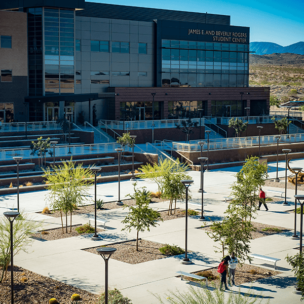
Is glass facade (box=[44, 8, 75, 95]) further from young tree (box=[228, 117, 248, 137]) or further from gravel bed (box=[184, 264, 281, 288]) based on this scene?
gravel bed (box=[184, 264, 281, 288])

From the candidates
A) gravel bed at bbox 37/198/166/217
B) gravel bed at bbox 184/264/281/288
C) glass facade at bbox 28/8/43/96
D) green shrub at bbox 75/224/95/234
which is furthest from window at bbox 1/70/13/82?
gravel bed at bbox 184/264/281/288

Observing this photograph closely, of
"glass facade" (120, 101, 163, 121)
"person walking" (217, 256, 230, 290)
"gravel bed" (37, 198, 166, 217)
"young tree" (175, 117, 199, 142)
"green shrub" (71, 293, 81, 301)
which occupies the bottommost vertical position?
"gravel bed" (37, 198, 166, 217)

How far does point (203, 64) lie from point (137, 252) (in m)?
49.1

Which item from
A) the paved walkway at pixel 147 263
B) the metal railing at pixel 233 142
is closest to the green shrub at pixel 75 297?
the paved walkway at pixel 147 263

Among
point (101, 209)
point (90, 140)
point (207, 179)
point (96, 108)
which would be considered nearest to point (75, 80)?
point (96, 108)

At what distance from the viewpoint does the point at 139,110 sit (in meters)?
57.8

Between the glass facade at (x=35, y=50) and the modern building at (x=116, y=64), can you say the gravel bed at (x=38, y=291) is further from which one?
the glass facade at (x=35, y=50)

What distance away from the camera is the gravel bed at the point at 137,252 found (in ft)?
59.0

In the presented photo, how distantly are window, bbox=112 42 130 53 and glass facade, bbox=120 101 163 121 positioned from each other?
646cm

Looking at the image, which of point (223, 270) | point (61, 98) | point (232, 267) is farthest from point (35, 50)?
point (223, 270)

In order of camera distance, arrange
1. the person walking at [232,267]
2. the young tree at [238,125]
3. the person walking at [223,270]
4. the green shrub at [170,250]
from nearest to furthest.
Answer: the person walking at [223,270]
the person walking at [232,267]
the green shrub at [170,250]
the young tree at [238,125]

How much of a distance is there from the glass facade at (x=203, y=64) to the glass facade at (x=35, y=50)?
16544 millimetres

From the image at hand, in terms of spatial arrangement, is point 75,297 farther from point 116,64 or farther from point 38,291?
point 116,64

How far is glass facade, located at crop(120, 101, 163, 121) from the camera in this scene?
5659 centimetres
